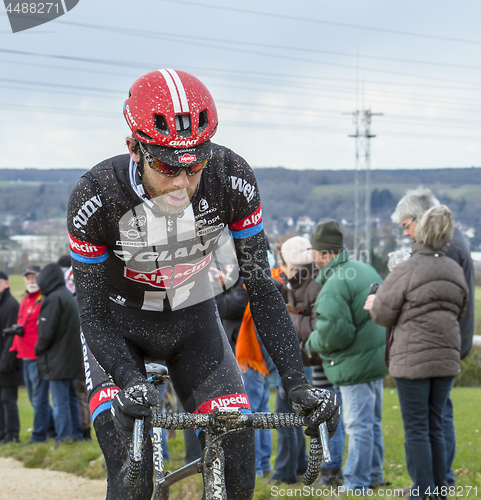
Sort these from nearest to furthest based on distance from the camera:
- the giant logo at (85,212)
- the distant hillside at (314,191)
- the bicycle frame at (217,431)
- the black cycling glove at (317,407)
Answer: the bicycle frame at (217,431), the black cycling glove at (317,407), the giant logo at (85,212), the distant hillside at (314,191)

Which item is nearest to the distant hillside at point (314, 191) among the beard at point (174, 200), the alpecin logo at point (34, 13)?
the alpecin logo at point (34, 13)

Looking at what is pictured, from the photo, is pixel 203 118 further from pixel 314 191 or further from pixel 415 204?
pixel 314 191

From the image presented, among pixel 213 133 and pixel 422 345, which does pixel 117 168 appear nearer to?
pixel 213 133

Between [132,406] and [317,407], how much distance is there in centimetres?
77

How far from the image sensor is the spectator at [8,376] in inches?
346

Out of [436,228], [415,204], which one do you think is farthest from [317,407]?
[415,204]

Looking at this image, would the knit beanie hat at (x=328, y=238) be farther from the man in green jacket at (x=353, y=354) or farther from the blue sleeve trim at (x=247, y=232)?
the blue sleeve trim at (x=247, y=232)

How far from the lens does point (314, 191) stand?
124ft

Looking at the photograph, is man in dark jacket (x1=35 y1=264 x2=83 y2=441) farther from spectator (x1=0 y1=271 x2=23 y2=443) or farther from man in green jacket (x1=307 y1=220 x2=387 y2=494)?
man in green jacket (x1=307 y1=220 x2=387 y2=494)

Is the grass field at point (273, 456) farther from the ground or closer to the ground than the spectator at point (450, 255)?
closer to the ground

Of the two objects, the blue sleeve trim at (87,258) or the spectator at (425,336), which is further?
the spectator at (425,336)

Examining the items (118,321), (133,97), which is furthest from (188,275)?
(133,97)

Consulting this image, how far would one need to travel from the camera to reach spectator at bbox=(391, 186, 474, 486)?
17.2 feet

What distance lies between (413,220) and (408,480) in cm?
243
